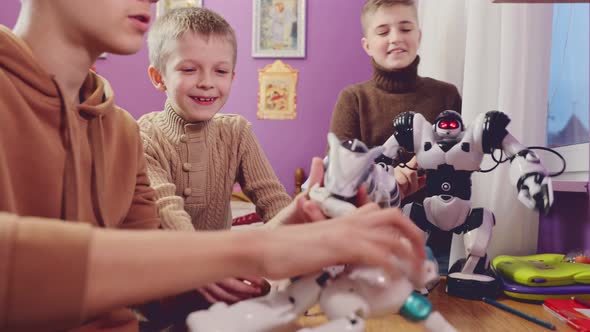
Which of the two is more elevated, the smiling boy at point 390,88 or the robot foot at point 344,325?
the smiling boy at point 390,88

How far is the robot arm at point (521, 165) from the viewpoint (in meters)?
0.71

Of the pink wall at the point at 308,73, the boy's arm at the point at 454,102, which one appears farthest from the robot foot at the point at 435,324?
the pink wall at the point at 308,73

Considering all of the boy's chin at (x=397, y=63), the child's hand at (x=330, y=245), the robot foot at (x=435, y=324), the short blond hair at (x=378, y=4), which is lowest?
the robot foot at (x=435, y=324)

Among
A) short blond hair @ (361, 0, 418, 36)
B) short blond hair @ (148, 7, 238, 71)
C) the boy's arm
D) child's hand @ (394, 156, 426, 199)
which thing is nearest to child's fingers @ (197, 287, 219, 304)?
child's hand @ (394, 156, 426, 199)

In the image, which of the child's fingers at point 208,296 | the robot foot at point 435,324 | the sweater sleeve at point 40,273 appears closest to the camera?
the sweater sleeve at point 40,273

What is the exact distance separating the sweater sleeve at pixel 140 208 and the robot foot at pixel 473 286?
0.55 meters

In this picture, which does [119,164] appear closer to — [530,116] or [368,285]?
[368,285]

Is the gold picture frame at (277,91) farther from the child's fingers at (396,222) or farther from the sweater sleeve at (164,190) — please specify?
the child's fingers at (396,222)

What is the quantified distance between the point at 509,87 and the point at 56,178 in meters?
1.07

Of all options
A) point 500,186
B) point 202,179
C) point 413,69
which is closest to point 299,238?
point 202,179

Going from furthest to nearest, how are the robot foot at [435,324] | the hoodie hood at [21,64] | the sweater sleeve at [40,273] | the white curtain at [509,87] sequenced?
the white curtain at [509,87], the hoodie hood at [21,64], the robot foot at [435,324], the sweater sleeve at [40,273]

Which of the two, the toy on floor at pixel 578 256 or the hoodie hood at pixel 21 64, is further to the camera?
the toy on floor at pixel 578 256

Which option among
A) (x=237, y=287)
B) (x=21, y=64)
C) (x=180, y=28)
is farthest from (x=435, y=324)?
(x=180, y=28)

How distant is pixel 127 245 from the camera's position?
0.39m
